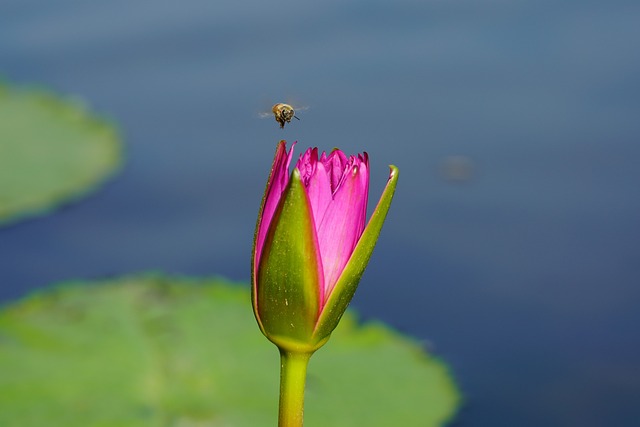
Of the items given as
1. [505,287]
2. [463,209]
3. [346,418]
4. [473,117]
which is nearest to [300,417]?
[346,418]

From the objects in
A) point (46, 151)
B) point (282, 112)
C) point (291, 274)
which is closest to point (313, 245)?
point (291, 274)

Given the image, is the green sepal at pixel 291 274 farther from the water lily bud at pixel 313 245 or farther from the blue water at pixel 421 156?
the blue water at pixel 421 156

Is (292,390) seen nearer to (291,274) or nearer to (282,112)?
(291,274)

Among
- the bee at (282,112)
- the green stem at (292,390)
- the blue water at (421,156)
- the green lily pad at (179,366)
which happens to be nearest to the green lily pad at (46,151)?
the blue water at (421,156)

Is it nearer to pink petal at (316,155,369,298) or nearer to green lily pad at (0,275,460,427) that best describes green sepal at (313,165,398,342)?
pink petal at (316,155,369,298)

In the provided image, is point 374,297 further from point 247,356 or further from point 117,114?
point 117,114

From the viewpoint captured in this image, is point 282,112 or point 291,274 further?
point 282,112
